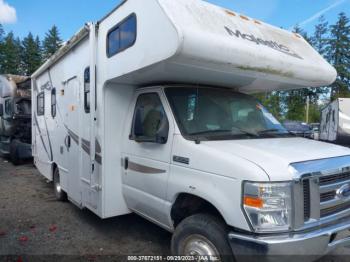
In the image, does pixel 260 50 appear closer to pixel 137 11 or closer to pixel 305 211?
pixel 137 11

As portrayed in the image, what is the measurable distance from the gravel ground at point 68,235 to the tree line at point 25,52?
165 ft

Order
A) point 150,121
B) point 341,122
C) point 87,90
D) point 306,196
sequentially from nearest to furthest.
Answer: point 306,196 → point 150,121 → point 87,90 → point 341,122

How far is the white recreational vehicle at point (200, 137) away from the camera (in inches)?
110

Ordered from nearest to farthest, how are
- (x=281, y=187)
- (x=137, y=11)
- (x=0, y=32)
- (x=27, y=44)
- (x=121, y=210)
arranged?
1. (x=281, y=187)
2. (x=137, y=11)
3. (x=121, y=210)
4. (x=0, y=32)
5. (x=27, y=44)

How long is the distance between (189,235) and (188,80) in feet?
6.26

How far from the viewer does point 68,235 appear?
497cm

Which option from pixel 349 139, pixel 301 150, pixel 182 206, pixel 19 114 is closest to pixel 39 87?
pixel 19 114

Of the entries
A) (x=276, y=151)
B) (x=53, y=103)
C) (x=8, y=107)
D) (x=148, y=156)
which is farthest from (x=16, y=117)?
(x=276, y=151)

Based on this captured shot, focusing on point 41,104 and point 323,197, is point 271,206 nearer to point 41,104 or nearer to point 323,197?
point 323,197

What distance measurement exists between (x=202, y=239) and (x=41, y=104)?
20.3ft

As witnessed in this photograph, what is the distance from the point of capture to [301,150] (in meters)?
3.30

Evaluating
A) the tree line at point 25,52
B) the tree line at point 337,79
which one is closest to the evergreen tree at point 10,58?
the tree line at point 25,52

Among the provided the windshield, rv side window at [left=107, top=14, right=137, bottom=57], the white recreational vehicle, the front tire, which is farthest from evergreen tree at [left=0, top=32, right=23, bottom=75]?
the front tire

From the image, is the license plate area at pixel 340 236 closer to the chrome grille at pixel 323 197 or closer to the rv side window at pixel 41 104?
the chrome grille at pixel 323 197
